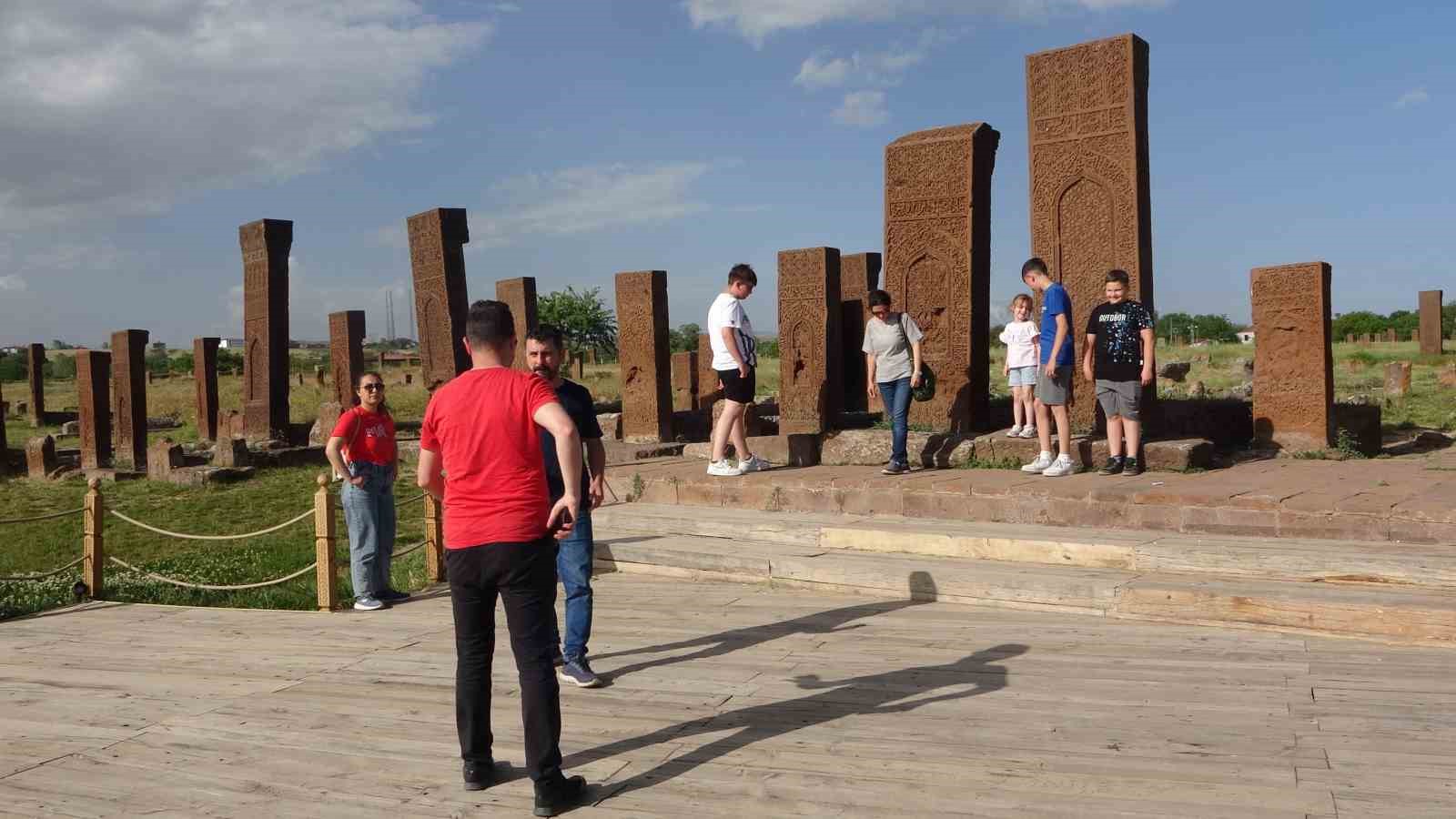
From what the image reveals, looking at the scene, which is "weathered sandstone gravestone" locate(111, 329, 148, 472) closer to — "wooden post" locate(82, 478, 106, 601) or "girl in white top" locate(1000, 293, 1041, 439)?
"wooden post" locate(82, 478, 106, 601)

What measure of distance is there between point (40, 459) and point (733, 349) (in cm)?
1393

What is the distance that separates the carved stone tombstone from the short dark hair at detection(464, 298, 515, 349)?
10.4m

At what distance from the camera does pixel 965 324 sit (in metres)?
9.77

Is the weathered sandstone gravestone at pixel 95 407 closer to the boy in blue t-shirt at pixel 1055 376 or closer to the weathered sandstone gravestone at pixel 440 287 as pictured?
the weathered sandstone gravestone at pixel 440 287

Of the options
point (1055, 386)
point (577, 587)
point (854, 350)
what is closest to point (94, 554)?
point (577, 587)

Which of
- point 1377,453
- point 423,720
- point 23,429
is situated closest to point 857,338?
point 1377,453

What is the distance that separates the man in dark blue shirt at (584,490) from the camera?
15.4 ft

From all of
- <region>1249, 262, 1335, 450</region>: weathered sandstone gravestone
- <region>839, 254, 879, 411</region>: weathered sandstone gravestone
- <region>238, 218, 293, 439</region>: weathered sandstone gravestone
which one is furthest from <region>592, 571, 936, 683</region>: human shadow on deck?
<region>238, 218, 293, 439</region>: weathered sandstone gravestone

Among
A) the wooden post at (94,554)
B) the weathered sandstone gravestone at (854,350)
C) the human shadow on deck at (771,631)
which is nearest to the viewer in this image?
the human shadow on deck at (771,631)

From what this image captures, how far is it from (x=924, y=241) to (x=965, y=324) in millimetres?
791

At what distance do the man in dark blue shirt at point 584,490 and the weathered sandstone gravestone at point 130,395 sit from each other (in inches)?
632

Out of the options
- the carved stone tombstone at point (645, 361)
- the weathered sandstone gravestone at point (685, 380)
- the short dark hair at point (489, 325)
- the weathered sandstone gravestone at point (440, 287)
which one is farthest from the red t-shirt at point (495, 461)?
the weathered sandstone gravestone at point (685, 380)

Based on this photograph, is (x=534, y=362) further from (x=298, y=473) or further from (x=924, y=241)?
(x=298, y=473)

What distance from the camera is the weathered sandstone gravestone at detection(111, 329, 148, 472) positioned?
1883 centimetres
